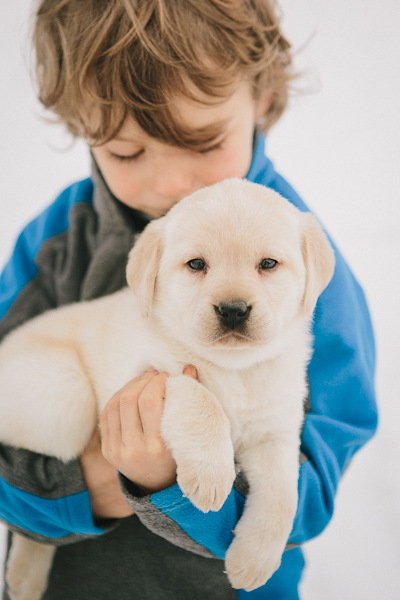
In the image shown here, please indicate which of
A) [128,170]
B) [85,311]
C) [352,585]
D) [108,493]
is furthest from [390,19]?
[352,585]

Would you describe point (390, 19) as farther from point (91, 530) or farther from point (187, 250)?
point (91, 530)

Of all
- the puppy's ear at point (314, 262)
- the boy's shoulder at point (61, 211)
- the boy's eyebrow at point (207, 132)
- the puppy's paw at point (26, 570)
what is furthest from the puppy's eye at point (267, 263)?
the puppy's paw at point (26, 570)

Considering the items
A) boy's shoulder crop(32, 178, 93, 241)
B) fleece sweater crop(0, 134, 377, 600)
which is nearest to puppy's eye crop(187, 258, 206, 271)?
fleece sweater crop(0, 134, 377, 600)

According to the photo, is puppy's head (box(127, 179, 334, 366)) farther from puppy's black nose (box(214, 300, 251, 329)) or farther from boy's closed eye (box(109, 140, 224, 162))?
boy's closed eye (box(109, 140, 224, 162))

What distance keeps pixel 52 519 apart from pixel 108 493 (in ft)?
0.62

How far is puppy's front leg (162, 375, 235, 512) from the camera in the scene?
3.48 feet

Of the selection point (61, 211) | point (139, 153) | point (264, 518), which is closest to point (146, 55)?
point (139, 153)

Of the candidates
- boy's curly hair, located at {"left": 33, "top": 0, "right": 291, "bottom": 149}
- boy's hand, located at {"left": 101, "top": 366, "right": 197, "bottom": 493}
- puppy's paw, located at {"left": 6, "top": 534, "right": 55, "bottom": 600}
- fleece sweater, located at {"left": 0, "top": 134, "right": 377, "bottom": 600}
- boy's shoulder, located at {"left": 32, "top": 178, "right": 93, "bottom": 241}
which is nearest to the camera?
boy's hand, located at {"left": 101, "top": 366, "right": 197, "bottom": 493}

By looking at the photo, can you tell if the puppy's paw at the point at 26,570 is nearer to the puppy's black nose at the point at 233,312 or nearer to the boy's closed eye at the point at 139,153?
the puppy's black nose at the point at 233,312

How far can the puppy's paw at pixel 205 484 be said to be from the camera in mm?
1054

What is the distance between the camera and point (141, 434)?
1.23 m

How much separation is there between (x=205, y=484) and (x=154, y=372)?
0.37 m

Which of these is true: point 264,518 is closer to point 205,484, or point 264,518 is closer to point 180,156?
point 205,484

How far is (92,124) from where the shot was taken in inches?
62.8
